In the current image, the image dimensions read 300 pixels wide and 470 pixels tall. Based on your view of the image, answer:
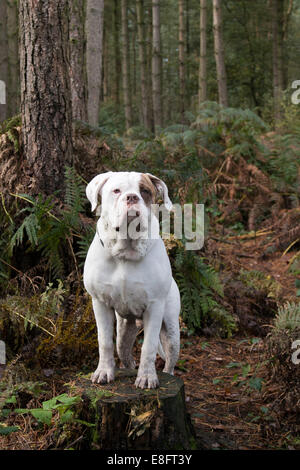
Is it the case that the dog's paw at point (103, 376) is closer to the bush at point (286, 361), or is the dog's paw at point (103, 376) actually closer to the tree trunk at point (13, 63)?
the bush at point (286, 361)

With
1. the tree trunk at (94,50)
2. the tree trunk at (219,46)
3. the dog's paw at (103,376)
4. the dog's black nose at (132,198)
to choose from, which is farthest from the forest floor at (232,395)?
the tree trunk at (219,46)

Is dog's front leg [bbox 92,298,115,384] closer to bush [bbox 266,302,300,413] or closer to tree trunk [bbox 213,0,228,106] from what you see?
bush [bbox 266,302,300,413]

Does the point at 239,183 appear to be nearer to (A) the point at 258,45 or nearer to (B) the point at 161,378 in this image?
(B) the point at 161,378

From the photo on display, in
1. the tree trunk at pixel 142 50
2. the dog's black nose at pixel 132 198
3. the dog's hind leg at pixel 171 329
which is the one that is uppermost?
the tree trunk at pixel 142 50

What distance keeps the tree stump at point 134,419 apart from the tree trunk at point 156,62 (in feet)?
38.2

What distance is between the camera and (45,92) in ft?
16.8

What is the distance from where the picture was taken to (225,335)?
5.59 metres

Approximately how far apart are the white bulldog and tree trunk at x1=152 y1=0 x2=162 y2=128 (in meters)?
11.3

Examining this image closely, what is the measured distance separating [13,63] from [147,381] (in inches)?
661

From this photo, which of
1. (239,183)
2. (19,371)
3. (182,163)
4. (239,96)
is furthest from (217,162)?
(239,96)

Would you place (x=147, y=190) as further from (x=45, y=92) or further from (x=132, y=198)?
(x=45, y=92)

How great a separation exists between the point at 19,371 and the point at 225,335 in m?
2.57

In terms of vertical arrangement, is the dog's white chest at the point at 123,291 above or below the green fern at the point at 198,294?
above

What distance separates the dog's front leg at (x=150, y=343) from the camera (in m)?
3.12
